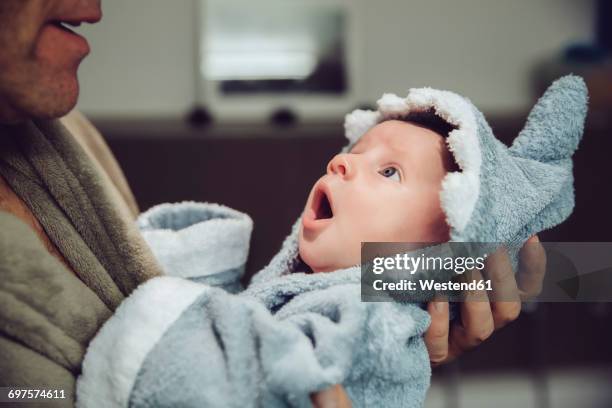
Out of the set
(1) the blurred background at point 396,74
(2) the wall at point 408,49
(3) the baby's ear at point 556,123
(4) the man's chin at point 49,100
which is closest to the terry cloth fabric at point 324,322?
(3) the baby's ear at point 556,123

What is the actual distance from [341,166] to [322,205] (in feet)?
0.15

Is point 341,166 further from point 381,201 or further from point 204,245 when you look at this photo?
point 204,245

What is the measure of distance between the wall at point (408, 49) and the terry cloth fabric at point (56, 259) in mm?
1046

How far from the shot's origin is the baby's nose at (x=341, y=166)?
0.53m

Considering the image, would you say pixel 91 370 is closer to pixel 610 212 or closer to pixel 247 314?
pixel 247 314

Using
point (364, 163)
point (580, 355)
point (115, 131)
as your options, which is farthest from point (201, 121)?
point (580, 355)

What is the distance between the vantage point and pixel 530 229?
55cm

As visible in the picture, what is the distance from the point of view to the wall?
1.50 metres

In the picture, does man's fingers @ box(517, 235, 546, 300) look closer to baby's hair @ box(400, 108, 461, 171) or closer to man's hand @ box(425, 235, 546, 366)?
man's hand @ box(425, 235, 546, 366)

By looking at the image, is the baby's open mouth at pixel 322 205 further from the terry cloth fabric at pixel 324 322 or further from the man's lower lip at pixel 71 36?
the man's lower lip at pixel 71 36

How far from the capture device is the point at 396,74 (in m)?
1.63

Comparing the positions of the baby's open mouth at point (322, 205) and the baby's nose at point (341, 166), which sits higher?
the baby's nose at point (341, 166)

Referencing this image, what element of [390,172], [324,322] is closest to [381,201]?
[390,172]

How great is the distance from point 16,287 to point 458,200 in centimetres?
35
